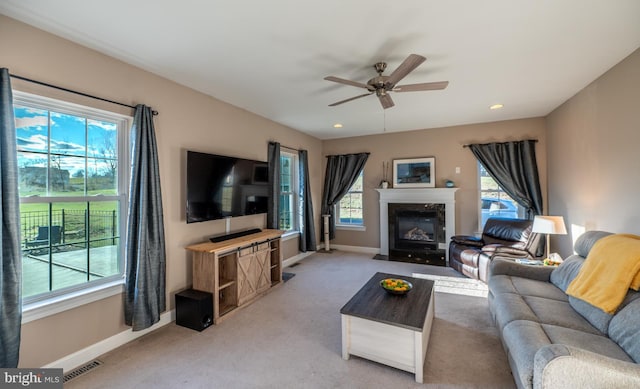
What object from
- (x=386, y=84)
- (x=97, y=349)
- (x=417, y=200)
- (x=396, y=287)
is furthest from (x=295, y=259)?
(x=386, y=84)

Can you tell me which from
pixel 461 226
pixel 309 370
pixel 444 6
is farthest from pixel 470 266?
pixel 444 6

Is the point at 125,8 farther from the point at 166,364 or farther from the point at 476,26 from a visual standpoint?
the point at 166,364

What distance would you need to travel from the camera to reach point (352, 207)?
602 cm

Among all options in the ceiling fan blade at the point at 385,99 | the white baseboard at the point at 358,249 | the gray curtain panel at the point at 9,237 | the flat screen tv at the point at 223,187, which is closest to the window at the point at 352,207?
the white baseboard at the point at 358,249

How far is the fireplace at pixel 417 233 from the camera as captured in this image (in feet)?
16.5

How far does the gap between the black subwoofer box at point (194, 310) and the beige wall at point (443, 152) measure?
374 cm

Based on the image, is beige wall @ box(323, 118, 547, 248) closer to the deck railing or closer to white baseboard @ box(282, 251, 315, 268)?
white baseboard @ box(282, 251, 315, 268)

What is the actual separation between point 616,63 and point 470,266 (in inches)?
110

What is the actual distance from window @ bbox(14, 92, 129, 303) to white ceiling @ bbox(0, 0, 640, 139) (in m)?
0.59

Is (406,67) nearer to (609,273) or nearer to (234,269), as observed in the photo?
(609,273)

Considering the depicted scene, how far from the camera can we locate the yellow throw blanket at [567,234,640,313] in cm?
170

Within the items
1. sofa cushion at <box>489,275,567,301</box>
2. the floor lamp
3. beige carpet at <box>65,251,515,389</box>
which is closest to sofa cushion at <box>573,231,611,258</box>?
sofa cushion at <box>489,275,567,301</box>

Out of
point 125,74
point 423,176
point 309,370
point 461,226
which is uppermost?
point 125,74

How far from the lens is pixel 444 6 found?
1755mm
